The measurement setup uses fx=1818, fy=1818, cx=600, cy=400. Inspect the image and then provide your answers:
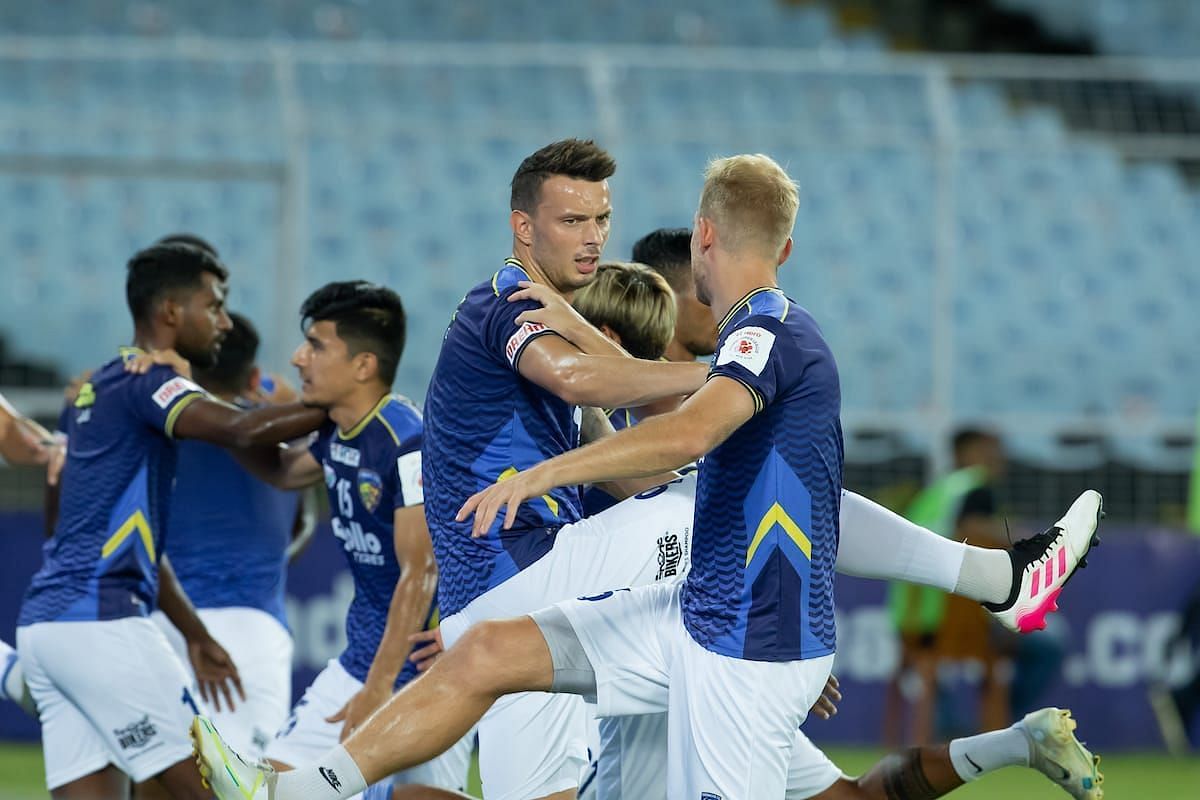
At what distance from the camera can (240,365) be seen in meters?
7.92

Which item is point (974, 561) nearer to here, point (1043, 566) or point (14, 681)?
point (1043, 566)

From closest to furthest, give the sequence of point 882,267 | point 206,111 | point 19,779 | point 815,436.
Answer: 1. point 815,436
2. point 19,779
3. point 206,111
4. point 882,267

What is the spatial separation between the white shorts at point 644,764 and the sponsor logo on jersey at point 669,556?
1.70 ft

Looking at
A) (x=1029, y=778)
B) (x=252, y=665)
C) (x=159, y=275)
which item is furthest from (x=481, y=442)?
(x=1029, y=778)

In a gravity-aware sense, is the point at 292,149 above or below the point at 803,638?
above

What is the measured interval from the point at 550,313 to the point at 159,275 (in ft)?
7.30

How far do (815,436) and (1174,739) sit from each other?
8.17 metres

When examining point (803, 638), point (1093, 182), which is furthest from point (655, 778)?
point (1093, 182)

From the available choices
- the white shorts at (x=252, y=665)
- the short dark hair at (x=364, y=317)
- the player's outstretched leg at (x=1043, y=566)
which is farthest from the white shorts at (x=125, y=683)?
the player's outstretched leg at (x=1043, y=566)

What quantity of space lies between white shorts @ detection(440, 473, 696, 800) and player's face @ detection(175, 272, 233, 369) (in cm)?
200

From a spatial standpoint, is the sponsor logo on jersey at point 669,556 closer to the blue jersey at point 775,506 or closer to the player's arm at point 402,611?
the blue jersey at point 775,506

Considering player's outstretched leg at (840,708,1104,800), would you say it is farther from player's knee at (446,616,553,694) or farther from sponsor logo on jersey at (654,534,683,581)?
player's knee at (446,616,553,694)

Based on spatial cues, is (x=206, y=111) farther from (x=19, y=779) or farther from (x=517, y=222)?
(x=517, y=222)

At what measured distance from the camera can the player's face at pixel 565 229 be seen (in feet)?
18.4
